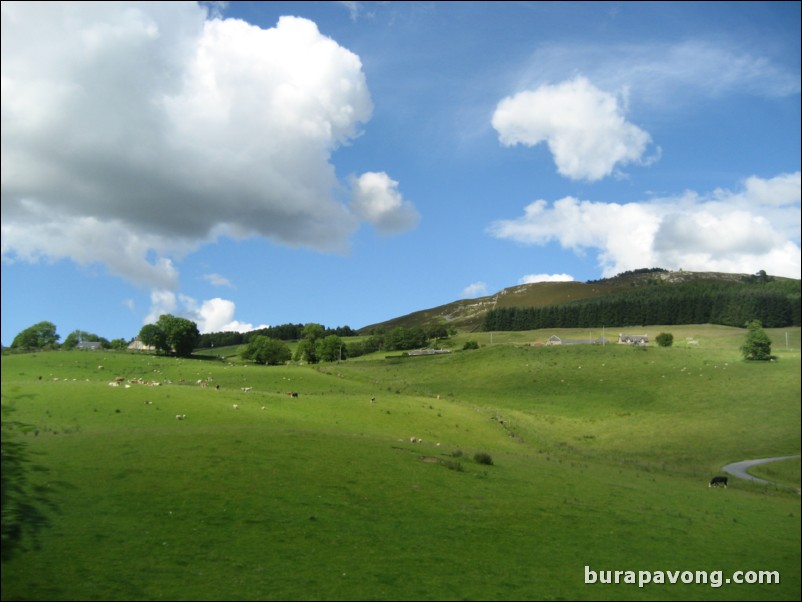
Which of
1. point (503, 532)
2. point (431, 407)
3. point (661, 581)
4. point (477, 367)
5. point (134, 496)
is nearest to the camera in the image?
point (661, 581)

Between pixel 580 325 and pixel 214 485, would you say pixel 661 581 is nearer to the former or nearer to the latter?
pixel 214 485

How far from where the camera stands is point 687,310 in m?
49.7

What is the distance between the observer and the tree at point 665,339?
63.5 m

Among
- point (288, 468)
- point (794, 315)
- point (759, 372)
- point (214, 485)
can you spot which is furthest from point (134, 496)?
point (759, 372)

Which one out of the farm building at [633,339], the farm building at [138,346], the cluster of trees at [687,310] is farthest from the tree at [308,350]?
the farm building at [633,339]

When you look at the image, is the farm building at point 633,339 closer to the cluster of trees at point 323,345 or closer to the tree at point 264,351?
the cluster of trees at point 323,345

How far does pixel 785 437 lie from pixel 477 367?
207ft

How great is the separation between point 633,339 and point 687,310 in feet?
111

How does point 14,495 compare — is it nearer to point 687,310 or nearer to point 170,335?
point 687,310

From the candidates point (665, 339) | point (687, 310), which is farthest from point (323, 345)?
point (687, 310)

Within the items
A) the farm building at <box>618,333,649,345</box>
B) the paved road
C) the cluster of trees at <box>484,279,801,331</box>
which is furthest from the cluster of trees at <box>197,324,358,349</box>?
the paved road

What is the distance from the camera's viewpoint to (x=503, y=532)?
16125mm

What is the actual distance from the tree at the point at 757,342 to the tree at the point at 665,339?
35029 mm

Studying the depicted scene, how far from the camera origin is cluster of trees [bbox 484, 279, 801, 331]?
20.5 m
